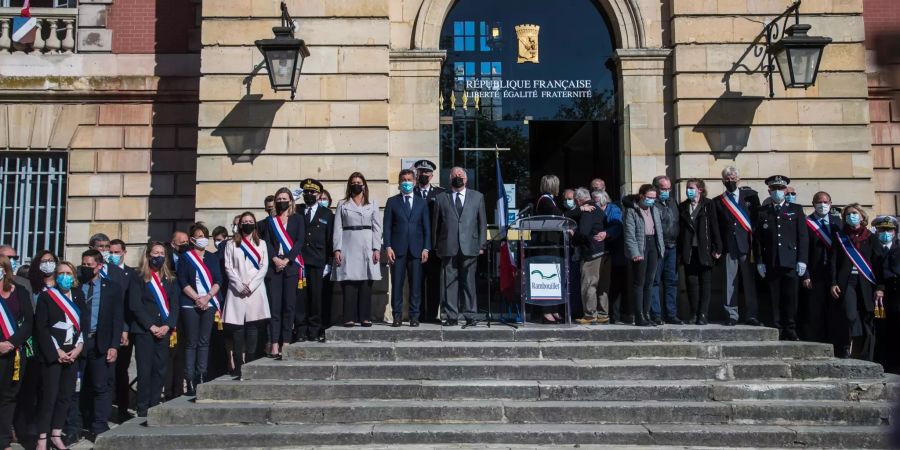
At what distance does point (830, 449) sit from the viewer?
6426 millimetres

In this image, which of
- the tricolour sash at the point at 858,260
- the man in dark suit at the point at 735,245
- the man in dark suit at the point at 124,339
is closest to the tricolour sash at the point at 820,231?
the tricolour sash at the point at 858,260

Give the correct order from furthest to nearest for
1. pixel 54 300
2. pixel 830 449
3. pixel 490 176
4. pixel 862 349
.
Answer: pixel 490 176 < pixel 862 349 < pixel 54 300 < pixel 830 449

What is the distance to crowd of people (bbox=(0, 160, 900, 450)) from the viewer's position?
8.27 meters

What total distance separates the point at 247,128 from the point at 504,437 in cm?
651

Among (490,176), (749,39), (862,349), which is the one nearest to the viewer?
(862,349)

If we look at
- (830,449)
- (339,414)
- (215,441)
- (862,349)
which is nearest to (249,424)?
(215,441)

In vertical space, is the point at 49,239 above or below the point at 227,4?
below

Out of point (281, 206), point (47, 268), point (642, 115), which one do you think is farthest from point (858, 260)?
point (47, 268)

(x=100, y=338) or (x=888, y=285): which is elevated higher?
(x=888, y=285)

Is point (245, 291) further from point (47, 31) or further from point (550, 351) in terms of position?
point (47, 31)

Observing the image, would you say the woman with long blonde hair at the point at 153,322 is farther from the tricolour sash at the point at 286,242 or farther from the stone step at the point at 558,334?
the stone step at the point at 558,334

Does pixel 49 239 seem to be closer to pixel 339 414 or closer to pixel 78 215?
pixel 78 215

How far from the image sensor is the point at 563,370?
7340 mm

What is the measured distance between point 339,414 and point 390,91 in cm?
585
